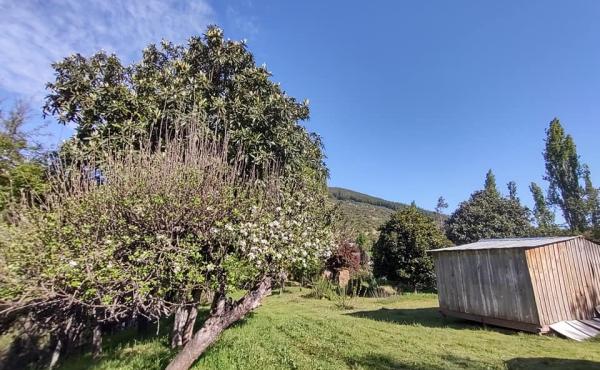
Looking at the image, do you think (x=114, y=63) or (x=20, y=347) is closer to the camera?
(x=114, y=63)

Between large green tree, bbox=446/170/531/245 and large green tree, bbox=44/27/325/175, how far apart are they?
22.3m

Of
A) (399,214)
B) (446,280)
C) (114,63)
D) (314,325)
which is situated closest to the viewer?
(114,63)

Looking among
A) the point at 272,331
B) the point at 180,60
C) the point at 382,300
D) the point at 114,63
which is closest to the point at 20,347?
the point at 272,331

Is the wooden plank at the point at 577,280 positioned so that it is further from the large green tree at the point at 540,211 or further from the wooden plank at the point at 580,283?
the large green tree at the point at 540,211

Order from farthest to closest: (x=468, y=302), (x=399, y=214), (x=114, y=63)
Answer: (x=399, y=214) < (x=468, y=302) < (x=114, y=63)

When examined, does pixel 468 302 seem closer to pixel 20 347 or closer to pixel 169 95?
pixel 169 95

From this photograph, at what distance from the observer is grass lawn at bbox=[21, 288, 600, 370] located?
7434mm

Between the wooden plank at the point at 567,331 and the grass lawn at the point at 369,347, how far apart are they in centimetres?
38

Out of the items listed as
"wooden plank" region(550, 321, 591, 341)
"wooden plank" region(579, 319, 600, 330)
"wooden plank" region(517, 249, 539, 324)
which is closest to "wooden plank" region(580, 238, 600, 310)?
"wooden plank" region(579, 319, 600, 330)

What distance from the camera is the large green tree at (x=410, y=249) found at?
19.1 metres

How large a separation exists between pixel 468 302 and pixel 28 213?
41.7 ft

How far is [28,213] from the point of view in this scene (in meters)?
6.76

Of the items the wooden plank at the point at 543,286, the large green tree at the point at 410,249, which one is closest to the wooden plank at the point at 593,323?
the wooden plank at the point at 543,286

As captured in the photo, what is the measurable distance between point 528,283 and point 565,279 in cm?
163
